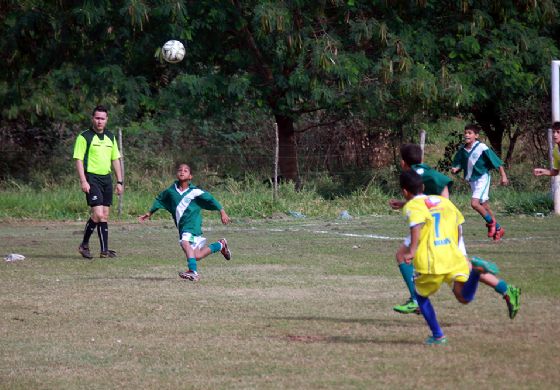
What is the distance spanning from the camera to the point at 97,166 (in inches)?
568

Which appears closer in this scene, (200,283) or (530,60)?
(200,283)

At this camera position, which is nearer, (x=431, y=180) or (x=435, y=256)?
(x=435, y=256)

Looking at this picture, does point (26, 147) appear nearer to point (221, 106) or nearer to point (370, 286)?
point (221, 106)

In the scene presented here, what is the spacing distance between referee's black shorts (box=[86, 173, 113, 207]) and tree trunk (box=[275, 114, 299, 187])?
37.8ft


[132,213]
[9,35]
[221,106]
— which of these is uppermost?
[9,35]

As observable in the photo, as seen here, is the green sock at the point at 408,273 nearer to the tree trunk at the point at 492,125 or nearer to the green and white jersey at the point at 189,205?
the green and white jersey at the point at 189,205

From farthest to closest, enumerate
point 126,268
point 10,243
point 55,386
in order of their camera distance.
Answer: point 10,243 < point 126,268 < point 55,386

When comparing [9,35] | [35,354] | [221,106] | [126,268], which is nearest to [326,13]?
[221,106]

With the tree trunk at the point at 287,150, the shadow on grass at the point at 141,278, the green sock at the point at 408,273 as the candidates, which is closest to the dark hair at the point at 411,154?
the green sock at the point at 408,273

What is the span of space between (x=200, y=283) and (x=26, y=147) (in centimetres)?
2055

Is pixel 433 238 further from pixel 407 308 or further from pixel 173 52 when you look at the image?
pixel 173 52

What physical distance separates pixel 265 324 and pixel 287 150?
59.4 ft

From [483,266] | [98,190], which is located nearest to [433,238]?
[483,266]

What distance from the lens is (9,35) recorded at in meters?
26.8
